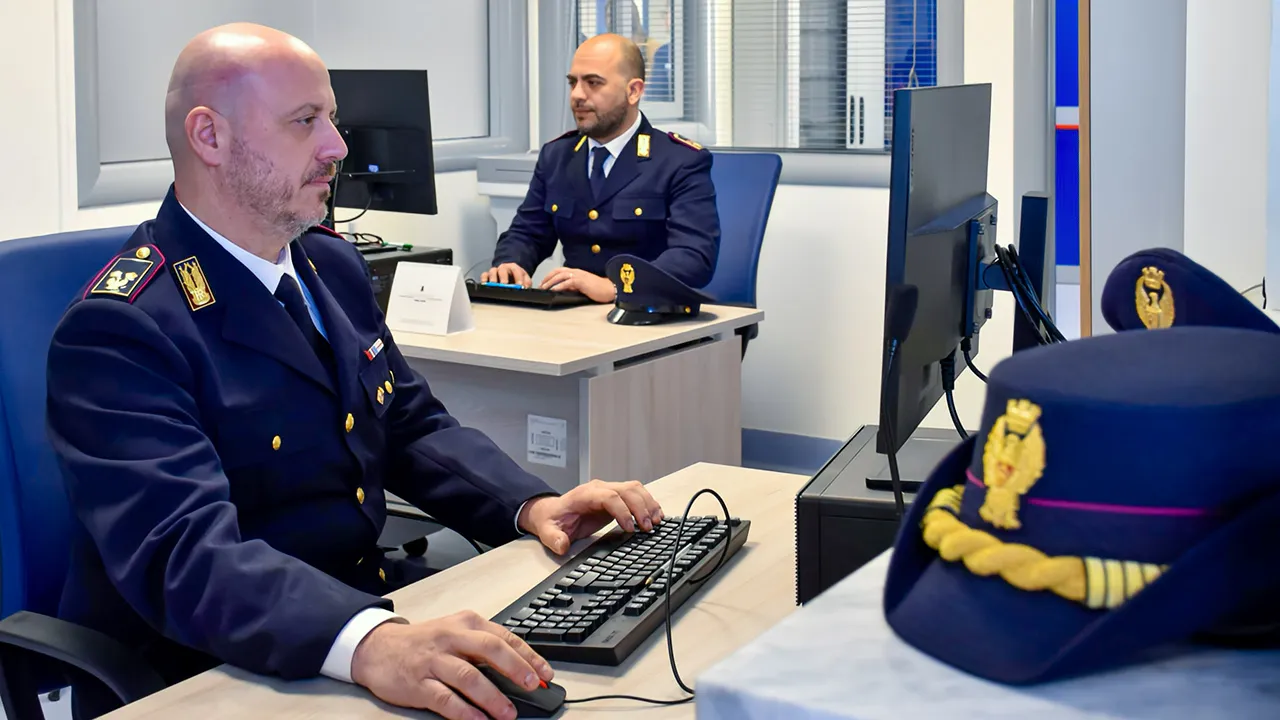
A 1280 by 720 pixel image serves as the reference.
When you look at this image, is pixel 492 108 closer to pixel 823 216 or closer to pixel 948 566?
pixel 823 216

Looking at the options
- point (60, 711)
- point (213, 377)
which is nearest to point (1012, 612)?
point (213, 377)

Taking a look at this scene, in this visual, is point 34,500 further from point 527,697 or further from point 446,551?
point 446,551

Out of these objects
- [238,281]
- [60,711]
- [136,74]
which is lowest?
[60,711]

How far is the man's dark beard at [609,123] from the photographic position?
3750 millimetres

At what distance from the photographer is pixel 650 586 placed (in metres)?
1.21

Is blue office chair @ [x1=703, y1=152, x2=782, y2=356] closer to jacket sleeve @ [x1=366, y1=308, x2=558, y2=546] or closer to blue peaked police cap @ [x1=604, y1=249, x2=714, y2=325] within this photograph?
blue peaked police cap @ [x1=604, y1=249, x2=714, y2=325]

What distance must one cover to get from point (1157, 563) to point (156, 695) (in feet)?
2.63

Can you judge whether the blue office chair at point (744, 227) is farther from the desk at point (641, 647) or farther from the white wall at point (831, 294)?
the desk at point (641, 647)

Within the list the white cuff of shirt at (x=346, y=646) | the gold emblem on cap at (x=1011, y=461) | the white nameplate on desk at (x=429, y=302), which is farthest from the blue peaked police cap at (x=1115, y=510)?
the white nameplate on desk at (x=429, y=302)

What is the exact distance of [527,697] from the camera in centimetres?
98

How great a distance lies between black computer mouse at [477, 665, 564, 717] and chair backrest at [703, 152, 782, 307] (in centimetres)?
262

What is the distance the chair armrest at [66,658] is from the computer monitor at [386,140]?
6.93 ft

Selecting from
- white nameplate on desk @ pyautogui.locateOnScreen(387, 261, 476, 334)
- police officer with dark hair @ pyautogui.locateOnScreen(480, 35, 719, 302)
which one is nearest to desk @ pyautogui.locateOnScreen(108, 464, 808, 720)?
white nameplate on desk @ pyautogui.locateOnScreen(387, 261, 476, 334)

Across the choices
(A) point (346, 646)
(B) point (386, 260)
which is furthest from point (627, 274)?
(A) point (346, 646)
